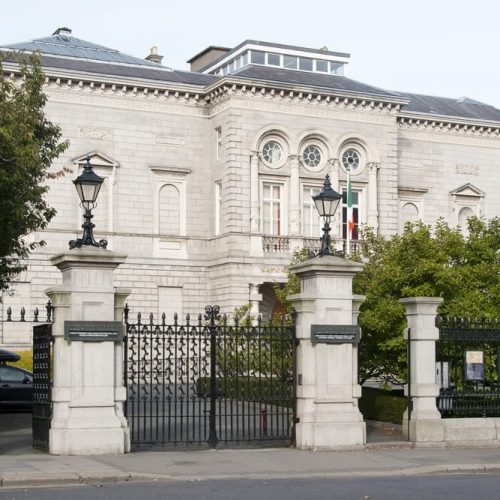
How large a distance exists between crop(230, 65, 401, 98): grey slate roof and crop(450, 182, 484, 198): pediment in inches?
254

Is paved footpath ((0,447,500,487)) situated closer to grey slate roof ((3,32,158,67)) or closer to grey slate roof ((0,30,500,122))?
grey slate roof ((0,30,500,122))

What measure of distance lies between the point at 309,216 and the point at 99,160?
985 centimetres

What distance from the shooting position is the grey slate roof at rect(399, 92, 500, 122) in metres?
57.7

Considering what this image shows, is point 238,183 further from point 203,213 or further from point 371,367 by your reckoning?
point 371,367

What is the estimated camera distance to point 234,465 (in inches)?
710

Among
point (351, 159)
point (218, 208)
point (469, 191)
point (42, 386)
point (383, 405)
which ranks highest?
point (351, 159)

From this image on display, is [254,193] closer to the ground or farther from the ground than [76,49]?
closer to the ground

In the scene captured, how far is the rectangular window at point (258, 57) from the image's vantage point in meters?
54.8

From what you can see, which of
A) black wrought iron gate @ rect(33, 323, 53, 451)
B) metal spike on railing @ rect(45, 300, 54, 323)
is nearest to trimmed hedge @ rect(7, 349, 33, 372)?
black wrought iron gate @ rect(33, 323, 53, 451)

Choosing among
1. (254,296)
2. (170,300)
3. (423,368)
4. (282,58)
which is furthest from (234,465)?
(282,58)

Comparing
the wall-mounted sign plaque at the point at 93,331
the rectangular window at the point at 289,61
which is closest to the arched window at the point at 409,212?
the rectangular window at the point at 289,61

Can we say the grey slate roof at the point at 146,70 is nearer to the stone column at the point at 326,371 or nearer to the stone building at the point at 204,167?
the stone building at the point at 204,167

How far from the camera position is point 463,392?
21.8 metres

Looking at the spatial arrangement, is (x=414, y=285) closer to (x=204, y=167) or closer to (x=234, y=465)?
(x=234, y=465)
